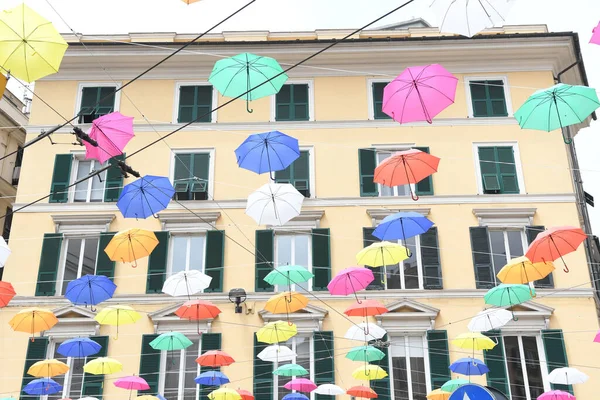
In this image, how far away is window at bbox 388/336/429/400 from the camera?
18.1 m

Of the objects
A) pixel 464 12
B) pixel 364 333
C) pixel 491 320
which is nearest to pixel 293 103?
pixel 364 333

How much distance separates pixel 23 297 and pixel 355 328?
9181mm

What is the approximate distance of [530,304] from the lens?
18.6 meters

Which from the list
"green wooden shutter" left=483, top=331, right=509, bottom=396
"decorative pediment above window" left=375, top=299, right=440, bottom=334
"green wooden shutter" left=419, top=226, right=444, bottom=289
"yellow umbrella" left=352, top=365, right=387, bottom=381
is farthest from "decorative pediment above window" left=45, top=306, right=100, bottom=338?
"green wooden shutter" left=483, top=331, right=509, bottom=396

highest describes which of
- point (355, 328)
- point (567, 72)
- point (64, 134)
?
point (567, 72)

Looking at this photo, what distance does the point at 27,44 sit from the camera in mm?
9945

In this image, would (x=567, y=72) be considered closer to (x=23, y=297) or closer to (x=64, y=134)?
(x=64, y=134)

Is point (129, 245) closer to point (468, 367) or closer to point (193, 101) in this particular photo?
point (193, 101)

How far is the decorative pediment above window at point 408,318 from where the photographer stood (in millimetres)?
18656

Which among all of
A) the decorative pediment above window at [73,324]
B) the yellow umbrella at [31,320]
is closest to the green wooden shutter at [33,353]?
the decorative pediment above window at [73,324]

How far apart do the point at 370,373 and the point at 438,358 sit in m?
2.43

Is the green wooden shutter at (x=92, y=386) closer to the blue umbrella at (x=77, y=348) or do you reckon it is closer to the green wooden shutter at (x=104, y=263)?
the blue umbrella at (x=77, y=348)

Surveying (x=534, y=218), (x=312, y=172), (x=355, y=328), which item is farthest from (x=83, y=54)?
(x=534, y=218)

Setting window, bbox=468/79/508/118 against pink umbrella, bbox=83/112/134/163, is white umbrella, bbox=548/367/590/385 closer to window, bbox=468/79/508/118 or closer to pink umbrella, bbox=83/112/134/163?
window, bbox=468/79/508/118
